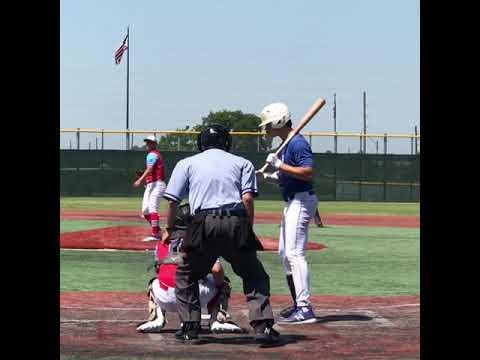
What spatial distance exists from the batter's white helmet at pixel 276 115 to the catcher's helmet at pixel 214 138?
888 mm

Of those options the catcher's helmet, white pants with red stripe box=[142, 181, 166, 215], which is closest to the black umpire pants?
the catcher's helmet

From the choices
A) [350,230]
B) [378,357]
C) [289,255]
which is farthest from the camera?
[350,230]

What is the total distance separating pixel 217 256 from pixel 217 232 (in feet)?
0.81

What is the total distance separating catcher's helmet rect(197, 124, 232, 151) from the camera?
794 cm

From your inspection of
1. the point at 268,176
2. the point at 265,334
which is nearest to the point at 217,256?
the point at 265,334

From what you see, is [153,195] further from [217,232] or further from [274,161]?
[217,232]

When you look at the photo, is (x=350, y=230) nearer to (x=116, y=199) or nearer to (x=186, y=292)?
(x=186, y=292)

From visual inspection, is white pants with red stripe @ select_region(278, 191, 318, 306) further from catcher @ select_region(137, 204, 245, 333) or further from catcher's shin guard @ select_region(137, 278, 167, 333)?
catcher's shin guard @ select_region(137, 278, 167, 333)

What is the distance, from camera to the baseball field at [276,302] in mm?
7309

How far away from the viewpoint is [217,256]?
767 cm

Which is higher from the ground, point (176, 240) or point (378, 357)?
point (176, 240)
